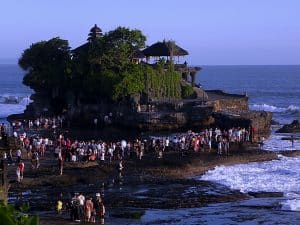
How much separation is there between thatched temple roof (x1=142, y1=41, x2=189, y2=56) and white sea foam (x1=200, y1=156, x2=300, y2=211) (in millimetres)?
21293

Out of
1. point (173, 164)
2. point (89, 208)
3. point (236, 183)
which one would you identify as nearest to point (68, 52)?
point (173, 164)

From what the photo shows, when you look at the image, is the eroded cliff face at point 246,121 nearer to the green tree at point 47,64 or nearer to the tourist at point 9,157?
the green tree at point 47,64

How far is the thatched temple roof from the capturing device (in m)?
54.4

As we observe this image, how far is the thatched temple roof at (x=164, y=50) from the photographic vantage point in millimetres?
54375

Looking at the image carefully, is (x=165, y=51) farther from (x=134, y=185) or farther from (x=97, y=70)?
(x=134, y=185)

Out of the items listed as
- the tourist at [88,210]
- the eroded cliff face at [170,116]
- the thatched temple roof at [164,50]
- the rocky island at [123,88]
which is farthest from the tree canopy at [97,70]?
the tourist at [88,210]

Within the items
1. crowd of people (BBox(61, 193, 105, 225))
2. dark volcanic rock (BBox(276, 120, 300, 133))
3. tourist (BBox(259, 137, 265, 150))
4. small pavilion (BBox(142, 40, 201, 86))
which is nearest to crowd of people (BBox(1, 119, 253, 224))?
tourist (BBox(259, 137, 265, 150))

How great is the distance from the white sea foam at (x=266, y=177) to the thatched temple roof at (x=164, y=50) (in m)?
21.3

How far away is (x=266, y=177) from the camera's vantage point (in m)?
29.9

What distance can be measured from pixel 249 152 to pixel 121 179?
1056cm

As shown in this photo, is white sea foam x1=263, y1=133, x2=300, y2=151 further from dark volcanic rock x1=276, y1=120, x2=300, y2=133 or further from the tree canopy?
the tree canopy

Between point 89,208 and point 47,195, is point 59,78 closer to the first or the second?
point 47,195

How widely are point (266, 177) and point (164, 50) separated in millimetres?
26510

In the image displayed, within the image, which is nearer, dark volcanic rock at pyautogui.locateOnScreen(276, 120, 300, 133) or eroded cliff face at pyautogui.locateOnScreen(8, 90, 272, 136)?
eroded cliff face at pyautogui.locateOnScreen(8, 90, 272, 136)
